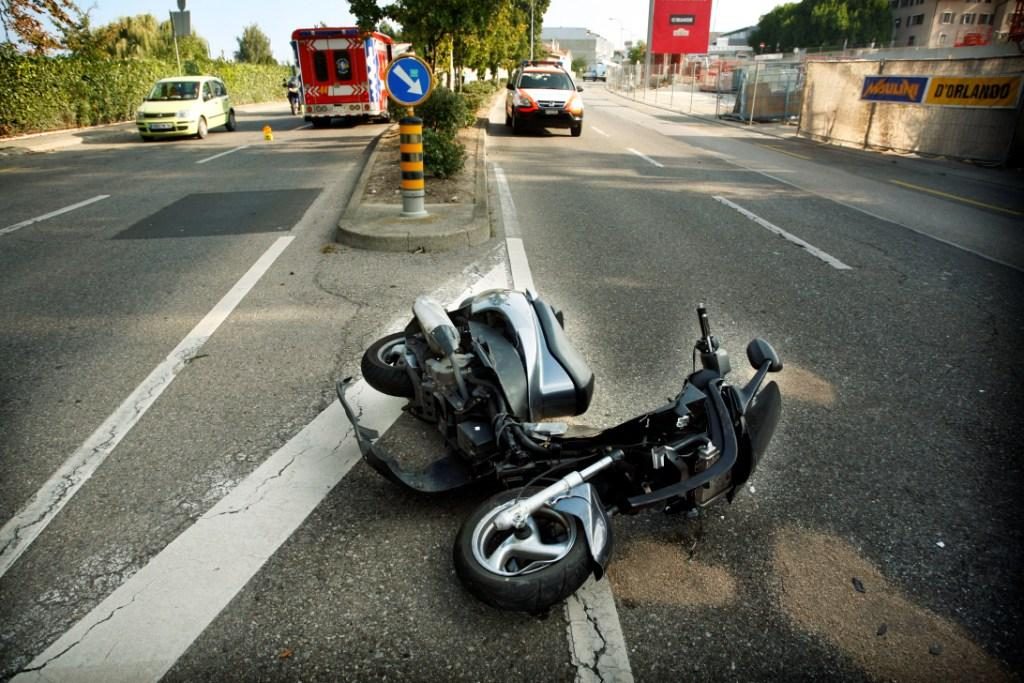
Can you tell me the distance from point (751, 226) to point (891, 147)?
12.2 meters

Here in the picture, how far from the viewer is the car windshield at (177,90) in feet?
63.7

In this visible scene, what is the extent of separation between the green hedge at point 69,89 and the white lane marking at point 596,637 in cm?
2312

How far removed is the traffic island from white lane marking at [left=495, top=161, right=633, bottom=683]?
5250 millimetres

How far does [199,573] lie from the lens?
8.39ft

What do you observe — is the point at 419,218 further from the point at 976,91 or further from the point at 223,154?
the point at 976,91

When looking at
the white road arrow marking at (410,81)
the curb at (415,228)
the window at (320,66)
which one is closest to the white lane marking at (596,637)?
the curb at (415,228)

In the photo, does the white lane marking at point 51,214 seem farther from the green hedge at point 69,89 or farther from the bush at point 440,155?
the green hedge at point 69,89

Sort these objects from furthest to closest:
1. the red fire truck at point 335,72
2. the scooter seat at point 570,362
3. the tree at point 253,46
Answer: the tree at point 253,46 → the red fire truck at point 335,72 → the scooter seat at point 570,362

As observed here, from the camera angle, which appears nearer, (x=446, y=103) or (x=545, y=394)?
(x=545, y=394)

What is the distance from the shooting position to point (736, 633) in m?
2.31

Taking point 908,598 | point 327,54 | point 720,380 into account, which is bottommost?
point 908,598

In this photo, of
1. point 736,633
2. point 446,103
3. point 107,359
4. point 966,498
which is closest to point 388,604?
point 736,633

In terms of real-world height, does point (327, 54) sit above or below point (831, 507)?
above

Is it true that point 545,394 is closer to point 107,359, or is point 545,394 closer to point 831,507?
point 831,507
